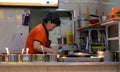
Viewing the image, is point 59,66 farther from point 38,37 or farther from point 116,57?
point 38,37

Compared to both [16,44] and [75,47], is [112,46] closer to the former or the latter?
[75,47]

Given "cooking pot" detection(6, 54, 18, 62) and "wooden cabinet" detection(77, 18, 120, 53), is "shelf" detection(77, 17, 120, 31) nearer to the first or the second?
"wooden cabinet" detection(77, 18, 120, 53)

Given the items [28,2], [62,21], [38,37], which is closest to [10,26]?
[28,2]

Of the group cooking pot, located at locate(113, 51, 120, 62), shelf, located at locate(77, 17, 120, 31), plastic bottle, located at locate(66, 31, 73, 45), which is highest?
shelf, located at locate(77, 17, 120, 31)

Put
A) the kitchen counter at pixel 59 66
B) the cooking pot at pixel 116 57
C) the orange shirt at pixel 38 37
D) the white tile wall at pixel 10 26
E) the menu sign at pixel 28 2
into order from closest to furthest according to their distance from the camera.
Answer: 1. the kitchen counter at pixel 59 66
2. the cooking pot at pixel 116 57
3. the orange shirt at pixel 38 37
4. the menu sign at pixel 28 2
5. the white tile wall at pixel 10 26

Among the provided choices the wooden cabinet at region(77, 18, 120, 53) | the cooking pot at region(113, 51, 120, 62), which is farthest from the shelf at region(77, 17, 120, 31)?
the cooking pot at region(113, 51, 120, 62)

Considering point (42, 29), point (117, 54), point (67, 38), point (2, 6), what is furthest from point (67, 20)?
point (117, 54)

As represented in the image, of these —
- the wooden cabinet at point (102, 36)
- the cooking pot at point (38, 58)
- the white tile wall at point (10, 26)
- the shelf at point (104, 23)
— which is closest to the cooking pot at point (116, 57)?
the shelf at point (104, 23)

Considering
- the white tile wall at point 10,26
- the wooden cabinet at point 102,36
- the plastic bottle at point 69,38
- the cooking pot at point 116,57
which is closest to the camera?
the cooking pot at point 116,57

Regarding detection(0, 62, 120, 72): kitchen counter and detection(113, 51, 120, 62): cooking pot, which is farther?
detection(113, 51, 120, 62): cooking pot

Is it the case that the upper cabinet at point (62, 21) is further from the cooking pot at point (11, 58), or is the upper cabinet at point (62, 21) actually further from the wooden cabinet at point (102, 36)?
the cooking pot at point (11, 58)

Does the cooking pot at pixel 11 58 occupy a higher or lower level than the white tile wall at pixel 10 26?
lower

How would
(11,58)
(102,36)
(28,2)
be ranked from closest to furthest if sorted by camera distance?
(11,58), (102,36), (28,2)

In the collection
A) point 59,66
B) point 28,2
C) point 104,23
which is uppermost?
point 28,2
